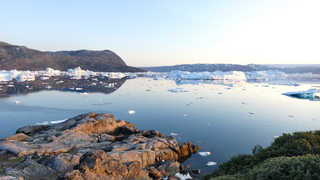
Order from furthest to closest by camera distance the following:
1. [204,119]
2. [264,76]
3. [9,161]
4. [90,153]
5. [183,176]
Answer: [264,76] < [204,119] < [183,176] < [9,161] < [90,153]

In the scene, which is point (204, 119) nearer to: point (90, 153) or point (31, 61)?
point (90, 153)

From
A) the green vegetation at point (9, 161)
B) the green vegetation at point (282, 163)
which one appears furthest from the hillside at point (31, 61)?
the green vegetation at point (282, 163)

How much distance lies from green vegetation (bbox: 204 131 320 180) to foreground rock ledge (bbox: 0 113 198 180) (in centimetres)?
295

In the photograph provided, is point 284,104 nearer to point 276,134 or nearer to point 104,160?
point 276,134

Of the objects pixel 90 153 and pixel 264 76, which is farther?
pixel 264 76

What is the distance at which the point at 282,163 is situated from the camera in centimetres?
431

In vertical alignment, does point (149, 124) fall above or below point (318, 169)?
below

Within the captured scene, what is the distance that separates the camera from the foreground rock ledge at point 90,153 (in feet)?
20.7

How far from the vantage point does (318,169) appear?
3.86m

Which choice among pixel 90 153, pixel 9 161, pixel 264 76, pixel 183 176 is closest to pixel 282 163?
pixel 183 176

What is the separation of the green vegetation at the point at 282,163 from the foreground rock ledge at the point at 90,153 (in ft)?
9.67

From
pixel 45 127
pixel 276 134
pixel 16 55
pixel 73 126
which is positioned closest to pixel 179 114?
pixel 276 134

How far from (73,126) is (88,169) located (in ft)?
23.6

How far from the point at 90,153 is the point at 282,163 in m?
5.27
